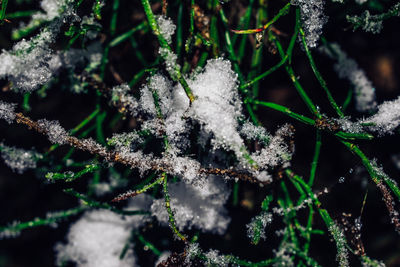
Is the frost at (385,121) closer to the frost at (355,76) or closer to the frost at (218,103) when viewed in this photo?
the frost at (355,76)

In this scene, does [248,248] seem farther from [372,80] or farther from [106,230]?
[372,80]

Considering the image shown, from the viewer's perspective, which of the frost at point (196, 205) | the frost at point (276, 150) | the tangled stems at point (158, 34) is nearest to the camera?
the tangled stems at point (158, 34)

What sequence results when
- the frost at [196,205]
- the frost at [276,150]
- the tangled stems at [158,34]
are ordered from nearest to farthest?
the tangled stems at [158,34] → the frost at [276,150] → the frost at [196,205]

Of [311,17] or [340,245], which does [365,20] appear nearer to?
[311,17]

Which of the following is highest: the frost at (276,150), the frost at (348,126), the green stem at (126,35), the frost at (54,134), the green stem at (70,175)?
the green stem at (126,35)

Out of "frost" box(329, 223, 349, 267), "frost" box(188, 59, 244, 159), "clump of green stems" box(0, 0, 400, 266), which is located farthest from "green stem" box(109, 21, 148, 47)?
"frost" box(329, 223, 349, 267)

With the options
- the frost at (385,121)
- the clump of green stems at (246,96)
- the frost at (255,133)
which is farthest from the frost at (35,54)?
the frost at (385,121)
